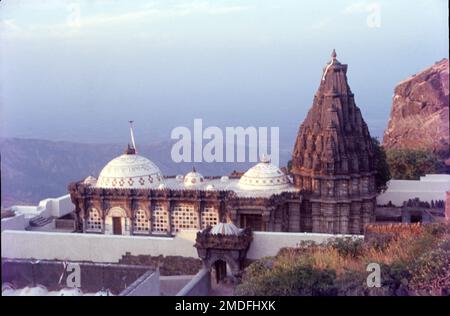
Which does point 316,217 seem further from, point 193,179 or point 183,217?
point 193,179

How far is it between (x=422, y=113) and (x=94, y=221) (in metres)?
23.3

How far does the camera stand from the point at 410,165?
32219mm

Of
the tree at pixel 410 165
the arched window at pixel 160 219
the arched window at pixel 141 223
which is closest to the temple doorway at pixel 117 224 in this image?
the arched window at pixel 141 223

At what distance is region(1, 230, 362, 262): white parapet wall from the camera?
19625 mm

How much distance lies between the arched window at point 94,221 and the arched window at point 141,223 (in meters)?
1.44

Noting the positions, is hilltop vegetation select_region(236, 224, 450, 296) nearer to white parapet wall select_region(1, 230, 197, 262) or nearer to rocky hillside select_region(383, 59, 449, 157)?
white parapet wall select_region(1, 230, 197, 262)

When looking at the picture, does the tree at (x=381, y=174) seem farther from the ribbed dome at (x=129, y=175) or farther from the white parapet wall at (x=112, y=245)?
the ribbed dome at (x=129, y=175)

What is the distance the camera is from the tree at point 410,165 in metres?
32.1

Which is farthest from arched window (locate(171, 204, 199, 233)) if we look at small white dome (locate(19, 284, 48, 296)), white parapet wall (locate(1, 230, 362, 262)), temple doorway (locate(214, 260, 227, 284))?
small white dome (locate(19, 284, 48, 296))

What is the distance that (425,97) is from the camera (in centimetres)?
3828

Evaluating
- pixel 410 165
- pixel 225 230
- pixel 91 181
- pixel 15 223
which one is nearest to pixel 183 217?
pixel 225 230

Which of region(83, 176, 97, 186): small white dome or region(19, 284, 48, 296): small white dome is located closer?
region(19, 284, 48, 296): small white dome

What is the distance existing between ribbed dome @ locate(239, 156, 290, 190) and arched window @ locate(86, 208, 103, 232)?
226 inches

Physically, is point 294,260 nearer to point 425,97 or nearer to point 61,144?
point 425,97
